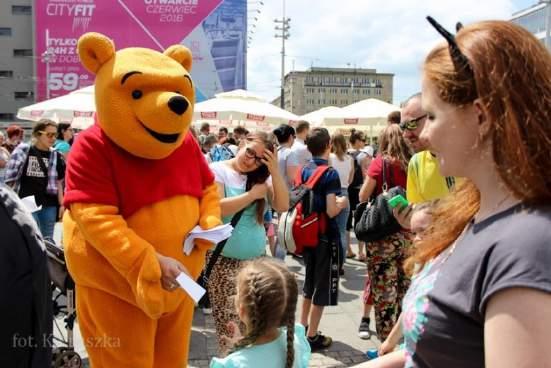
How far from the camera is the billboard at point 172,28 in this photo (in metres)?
32.4

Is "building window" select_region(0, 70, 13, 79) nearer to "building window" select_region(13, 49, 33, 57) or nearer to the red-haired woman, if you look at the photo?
"building window" select_region(13, 49, 33, 57)


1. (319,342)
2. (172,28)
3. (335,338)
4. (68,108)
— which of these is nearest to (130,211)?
(319,342)

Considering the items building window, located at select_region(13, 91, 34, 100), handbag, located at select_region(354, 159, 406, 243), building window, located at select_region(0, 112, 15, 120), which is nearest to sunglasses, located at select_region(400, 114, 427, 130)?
handbag, located at select_region(354, 159, 406, 243)

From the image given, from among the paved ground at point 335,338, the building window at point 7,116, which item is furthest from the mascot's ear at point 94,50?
the building window at point 7,116

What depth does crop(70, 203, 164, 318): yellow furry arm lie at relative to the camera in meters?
2.27

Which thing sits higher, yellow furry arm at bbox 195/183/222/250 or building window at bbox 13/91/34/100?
building window at bbox 13/91/34/100

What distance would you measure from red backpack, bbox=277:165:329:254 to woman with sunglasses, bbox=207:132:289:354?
1.98ft

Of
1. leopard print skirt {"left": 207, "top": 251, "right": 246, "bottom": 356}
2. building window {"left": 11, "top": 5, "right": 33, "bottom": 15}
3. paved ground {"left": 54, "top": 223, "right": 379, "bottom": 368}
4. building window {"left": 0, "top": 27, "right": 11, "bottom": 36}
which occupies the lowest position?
paved ground {"left": 54, "top": 223, "right": 379, "bottom": 368}

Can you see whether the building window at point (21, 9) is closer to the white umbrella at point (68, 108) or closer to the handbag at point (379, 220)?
the white umbrella at point (68, 108)

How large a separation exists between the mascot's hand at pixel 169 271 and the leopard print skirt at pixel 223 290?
80cm

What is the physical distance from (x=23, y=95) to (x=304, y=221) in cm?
5176

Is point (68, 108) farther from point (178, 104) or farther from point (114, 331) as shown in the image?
point (114, 331)

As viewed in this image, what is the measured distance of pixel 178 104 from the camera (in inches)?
97.1

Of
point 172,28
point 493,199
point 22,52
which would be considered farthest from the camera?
point 22,52
